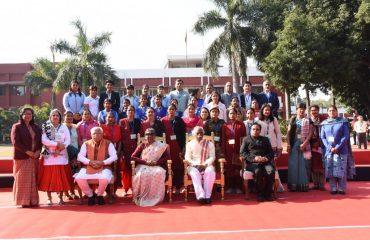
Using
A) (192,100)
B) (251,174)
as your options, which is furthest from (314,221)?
(192,100)

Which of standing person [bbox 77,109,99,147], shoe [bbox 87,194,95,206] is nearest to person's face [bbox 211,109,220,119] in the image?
standing person [bbox 77,109,99,147]

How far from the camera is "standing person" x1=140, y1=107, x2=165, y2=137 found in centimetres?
669

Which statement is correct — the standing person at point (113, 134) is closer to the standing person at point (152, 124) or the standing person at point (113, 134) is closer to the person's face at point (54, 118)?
the standing person at point (152, 124)

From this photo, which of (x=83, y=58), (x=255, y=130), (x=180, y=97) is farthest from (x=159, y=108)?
(x=83, y=58)

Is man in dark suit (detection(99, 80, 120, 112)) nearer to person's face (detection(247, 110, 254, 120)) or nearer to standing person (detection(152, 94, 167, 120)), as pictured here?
standing person (detection(152, 94, 167, 120))

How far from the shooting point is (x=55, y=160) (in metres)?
6.14

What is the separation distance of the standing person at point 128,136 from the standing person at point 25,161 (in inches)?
55.2

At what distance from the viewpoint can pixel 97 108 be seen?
765 cm

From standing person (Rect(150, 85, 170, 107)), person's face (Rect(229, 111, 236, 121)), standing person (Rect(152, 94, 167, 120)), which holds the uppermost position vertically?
standing person (Rect(150, 85, 170, 107))

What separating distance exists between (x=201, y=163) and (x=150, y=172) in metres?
0.82

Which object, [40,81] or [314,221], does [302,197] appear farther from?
[40,81]

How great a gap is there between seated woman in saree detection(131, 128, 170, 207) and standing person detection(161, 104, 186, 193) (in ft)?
1.52

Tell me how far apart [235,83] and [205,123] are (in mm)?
13809

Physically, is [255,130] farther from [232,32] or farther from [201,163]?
[232,32]
